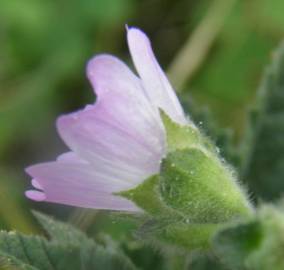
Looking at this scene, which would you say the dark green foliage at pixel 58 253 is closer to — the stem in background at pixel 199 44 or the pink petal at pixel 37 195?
the pink petal at pixel 37 195

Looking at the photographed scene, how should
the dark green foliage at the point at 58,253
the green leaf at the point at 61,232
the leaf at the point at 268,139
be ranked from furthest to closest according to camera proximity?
the leaf at the point at 268,139 < the green leaf at the point at 61,232 < the dark green foliage at the point at 58,253

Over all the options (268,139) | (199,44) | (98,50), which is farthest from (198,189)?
(98,50)

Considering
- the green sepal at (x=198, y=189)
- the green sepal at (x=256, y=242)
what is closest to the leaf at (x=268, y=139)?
the green sepal at (x=198, y=189)

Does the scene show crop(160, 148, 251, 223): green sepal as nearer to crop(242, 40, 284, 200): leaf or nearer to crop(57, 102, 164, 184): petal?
crop(57, 102, 164, 184): petal

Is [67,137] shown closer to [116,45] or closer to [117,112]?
[117,112]

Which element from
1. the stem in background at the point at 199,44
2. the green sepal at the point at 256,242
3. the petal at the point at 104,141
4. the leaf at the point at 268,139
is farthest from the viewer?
the stem in background at the point at 199,44

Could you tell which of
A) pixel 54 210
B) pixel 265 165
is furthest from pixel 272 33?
pixel 265 165

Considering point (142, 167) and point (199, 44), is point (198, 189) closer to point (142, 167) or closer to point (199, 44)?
point (142, 167)
